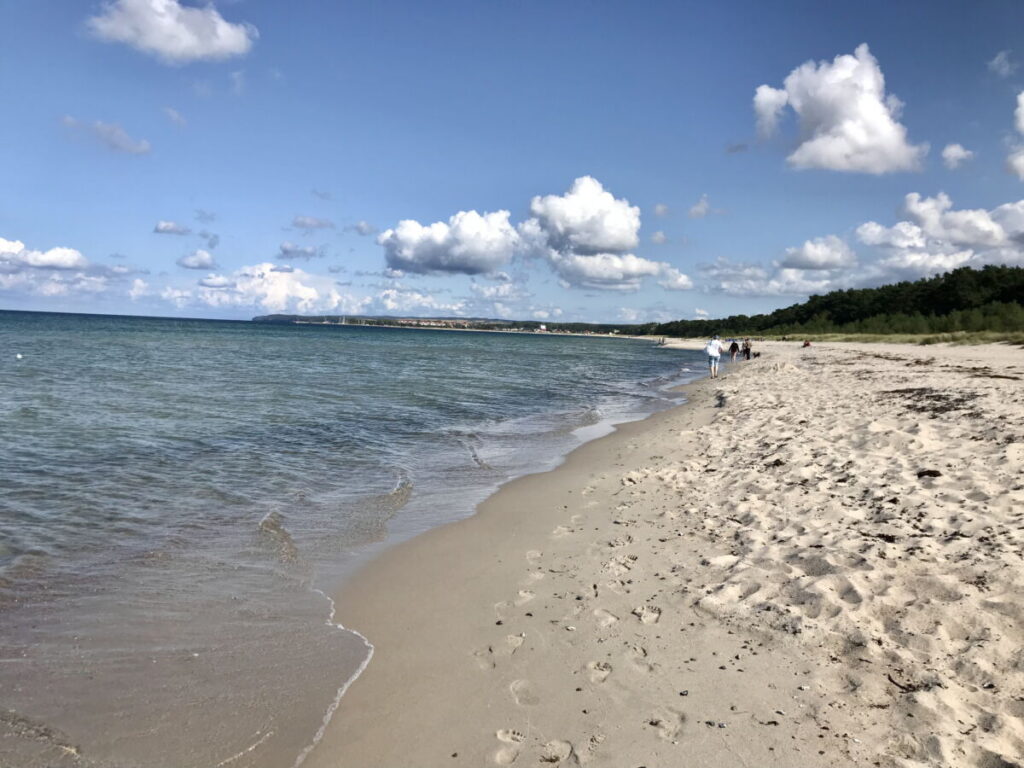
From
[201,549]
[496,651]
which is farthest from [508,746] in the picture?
[201,549]

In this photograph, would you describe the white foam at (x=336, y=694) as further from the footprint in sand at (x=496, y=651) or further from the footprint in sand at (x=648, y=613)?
the footprint in sand at (x=648, y=613)

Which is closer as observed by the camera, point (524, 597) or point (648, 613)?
point (648, 613)

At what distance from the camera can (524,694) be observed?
13.9ft

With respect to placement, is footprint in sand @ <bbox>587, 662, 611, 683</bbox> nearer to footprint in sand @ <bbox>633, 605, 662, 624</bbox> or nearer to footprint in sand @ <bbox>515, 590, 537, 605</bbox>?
footprint in sand @ <bbox>633, 605, 662, 624</bbox>

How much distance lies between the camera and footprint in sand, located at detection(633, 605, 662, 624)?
203 inches

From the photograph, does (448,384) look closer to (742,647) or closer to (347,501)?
(347,501)

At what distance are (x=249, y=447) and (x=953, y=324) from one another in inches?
2639

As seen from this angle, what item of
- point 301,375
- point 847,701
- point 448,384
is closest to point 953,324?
point 448,384

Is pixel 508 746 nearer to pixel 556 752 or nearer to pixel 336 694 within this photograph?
pixel 556 752

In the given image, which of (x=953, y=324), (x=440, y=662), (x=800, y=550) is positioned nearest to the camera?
(x=440, y=662)

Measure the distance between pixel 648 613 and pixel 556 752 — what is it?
1.94 metres

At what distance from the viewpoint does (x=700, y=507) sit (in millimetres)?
8148

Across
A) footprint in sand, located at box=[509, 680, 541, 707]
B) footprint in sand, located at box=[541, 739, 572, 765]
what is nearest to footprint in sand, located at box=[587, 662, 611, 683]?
footprint in sand, located at box=[509, 680, 541, 707]

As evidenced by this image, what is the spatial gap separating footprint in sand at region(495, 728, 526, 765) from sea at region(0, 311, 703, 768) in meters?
1.24
